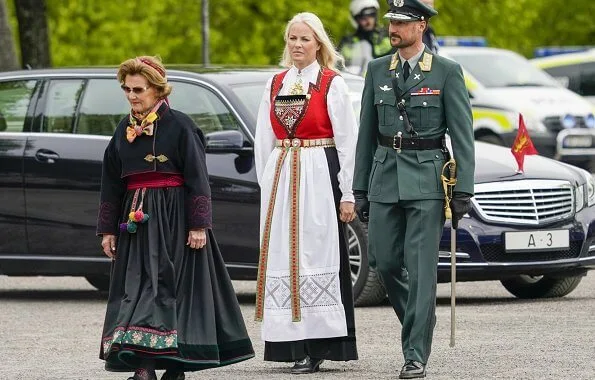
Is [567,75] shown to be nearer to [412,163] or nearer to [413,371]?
[412,163]

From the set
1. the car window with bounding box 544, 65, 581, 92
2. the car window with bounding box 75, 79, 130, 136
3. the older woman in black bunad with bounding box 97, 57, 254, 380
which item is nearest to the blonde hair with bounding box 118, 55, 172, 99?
the older woman in black bunad with bounding box 97, 57, 254, 380

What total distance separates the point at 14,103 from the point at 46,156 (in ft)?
2.36

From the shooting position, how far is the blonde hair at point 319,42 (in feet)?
31.9

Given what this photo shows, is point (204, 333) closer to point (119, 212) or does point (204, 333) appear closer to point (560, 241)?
point (119, 212)

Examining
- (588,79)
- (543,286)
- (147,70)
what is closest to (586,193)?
(543,286)

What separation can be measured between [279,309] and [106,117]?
4000mm

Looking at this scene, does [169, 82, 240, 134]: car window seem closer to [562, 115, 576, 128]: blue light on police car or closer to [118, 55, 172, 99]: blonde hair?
[118, 55, 172, 99]: blonde hair

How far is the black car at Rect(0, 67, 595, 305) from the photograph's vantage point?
12.4 metres

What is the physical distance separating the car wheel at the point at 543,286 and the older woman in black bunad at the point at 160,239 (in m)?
4.52

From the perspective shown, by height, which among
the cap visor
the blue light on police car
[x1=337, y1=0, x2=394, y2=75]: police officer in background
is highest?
[x1=337, y1=0, x2=394, y2=75]: police officer in background

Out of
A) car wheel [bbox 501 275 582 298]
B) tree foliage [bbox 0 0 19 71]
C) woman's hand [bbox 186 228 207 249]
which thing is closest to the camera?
woman's hand [bbox 186 228 207 249]

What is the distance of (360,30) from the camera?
17.3 m

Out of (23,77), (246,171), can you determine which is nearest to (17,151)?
(23,77)

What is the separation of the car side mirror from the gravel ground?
1088 millimetres
